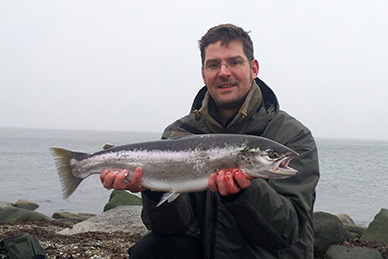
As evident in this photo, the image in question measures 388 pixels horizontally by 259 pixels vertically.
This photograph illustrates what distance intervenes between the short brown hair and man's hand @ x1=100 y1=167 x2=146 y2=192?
1.99m

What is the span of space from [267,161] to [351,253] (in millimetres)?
6301

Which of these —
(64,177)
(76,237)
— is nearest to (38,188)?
(76,237)

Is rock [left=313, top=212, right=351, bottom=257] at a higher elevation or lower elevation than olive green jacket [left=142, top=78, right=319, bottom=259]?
lower

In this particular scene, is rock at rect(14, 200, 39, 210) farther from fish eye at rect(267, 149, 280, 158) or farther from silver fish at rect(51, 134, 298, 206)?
fish eye at rect(267, 149, 280, 158)

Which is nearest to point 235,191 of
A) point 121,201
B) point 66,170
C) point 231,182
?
point 231,182

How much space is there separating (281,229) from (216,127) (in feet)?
5.41

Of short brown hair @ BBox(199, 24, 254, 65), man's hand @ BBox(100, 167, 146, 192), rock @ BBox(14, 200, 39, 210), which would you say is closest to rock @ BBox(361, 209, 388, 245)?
short brown hair @ BBox(199, 24, 254, 65)

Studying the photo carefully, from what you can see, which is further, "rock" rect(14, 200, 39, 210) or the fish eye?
"rock" rect(14, 200, 39, 210)

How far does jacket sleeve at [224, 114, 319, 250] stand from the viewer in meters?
3.46

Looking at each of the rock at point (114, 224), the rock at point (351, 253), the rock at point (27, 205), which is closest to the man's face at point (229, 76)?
the rock at point (351, 253)

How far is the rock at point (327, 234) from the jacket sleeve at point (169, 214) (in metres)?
6.03

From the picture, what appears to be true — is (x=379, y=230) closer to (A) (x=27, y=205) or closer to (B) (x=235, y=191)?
(B) (x=235, y=191)

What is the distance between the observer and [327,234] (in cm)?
929

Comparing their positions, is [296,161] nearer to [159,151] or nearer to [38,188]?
[159,151]
